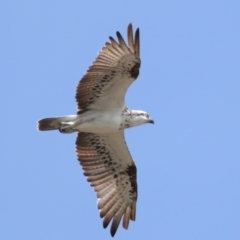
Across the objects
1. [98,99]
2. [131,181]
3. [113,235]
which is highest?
[98,99]

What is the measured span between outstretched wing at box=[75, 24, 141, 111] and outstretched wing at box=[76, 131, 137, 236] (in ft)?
3.56

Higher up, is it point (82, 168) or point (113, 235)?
point (82, 168)

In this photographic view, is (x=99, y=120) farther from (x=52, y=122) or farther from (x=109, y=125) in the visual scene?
(x=52, y=122)

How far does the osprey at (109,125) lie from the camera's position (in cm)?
1585

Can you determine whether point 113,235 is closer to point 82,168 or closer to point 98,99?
point 82,168

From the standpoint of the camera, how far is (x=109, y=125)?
16250 mm

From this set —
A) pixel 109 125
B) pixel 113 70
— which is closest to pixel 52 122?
pixel 109 125

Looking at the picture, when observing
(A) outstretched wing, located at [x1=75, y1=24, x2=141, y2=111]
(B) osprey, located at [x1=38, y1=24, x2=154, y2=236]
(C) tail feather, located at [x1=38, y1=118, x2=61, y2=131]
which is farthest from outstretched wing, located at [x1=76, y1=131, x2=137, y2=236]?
(A) outstretched wing, located at [x1=75, y1=24, x2=141, y2=111]

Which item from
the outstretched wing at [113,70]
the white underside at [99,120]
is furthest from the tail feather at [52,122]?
the outstretched wing at [113,70]

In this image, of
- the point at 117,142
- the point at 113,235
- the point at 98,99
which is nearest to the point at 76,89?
the point at 98,99

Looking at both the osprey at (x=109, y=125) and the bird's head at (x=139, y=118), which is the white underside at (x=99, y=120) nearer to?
the osprey at (x=109, y=125)

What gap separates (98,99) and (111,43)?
3.47 feet

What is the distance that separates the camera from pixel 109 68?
15.8m

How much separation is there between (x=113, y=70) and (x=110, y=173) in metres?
2.38
